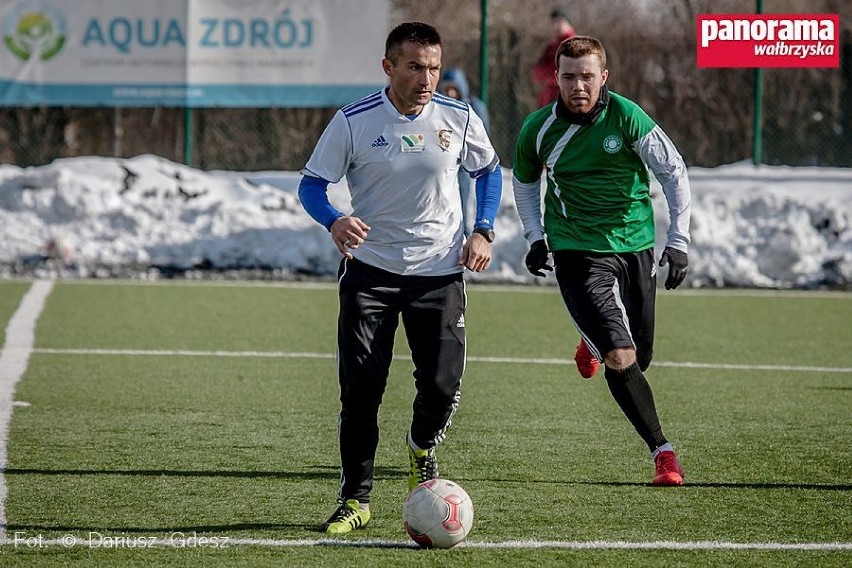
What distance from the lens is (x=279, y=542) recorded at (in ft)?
17.1

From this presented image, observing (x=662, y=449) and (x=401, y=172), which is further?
(x=662, y=449)

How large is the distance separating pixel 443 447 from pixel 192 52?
439 inches

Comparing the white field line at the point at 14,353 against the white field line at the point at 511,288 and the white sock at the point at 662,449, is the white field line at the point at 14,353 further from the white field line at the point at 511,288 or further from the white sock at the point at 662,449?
the white sock at the point at 662,449

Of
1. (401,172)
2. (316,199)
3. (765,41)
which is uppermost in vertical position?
(765,41)

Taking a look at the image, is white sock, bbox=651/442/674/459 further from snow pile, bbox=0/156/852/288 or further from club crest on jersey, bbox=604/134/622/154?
snow pile, bbox=0/156/852/288

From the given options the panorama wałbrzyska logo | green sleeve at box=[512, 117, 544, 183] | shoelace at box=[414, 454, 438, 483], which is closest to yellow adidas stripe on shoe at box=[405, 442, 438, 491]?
shoelace at box=[414, 454, 438, 483]

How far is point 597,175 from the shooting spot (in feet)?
22.1

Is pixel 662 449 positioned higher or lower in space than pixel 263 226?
lower

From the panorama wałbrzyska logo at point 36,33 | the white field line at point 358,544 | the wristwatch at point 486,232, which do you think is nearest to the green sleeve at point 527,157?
the wristwatch at point 486,232

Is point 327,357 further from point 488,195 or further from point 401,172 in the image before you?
point 401,172

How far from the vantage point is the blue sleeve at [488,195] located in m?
5.79

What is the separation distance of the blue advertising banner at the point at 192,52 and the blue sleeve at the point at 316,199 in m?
11.8

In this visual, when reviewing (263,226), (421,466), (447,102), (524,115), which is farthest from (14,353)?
(524,115)

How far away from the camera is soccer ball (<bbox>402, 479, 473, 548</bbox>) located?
512cm
